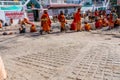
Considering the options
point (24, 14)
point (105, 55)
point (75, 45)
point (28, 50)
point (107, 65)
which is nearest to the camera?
point (107, 65)

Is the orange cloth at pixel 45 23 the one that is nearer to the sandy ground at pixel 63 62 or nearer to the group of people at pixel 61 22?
the group of people at pixel 61 22

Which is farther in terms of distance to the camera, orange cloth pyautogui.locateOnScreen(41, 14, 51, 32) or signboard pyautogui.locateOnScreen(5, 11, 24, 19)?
signboard pyautogui.locateOnScreen(5, 11, 24, 19)

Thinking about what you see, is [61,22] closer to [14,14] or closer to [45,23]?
[45,23]

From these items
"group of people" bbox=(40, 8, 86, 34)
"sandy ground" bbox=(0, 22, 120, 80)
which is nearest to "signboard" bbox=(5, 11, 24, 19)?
"group of people" bbox=(40, 8, 86, 34)

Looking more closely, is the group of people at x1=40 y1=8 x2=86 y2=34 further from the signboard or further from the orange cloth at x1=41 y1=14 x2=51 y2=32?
the signboard

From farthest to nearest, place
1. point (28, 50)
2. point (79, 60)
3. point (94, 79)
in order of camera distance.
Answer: point (28, 50)
point (79, 60)
point (94, 79)

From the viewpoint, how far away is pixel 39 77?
5.57m

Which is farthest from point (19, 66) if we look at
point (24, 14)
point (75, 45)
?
point (24, 14)

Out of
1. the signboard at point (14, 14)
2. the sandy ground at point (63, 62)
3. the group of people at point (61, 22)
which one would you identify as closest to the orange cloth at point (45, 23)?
the group of people at point (61, 22)

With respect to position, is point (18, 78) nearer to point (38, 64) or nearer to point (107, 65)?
point (38, 64)

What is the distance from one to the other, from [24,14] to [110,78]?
23.1 meters

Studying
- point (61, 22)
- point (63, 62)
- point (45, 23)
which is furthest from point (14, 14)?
point (63, 62)

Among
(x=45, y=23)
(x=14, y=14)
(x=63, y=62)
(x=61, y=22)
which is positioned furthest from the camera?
(x=14, y=14)

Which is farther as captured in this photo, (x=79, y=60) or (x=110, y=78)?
(x=79, y=60)
